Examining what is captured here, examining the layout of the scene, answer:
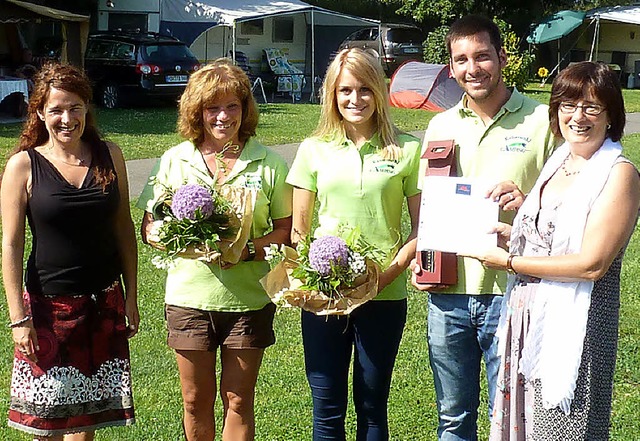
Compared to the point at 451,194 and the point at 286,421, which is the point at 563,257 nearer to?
the point at 451,194

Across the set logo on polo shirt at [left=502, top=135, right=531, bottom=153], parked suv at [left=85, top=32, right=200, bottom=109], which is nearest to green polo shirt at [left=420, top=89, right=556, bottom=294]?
Result: logo on polo shirt at [left=502, top=135, right=531, bottom=153]

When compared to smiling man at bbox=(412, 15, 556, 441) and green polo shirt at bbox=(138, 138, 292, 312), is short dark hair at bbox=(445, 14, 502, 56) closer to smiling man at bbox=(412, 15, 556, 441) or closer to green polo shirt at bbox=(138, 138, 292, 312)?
smiling man at bbox=(412, 15, 556, 441)

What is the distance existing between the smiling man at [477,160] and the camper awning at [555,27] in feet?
103

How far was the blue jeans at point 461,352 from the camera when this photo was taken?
361cm

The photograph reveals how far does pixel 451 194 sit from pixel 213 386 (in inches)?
55.2

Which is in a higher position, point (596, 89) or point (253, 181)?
point (596, 89)

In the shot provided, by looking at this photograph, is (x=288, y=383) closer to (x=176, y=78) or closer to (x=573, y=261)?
(x=573, y=261)

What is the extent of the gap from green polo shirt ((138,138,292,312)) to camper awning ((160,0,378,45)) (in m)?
24.3

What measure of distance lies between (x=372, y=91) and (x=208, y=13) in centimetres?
2552

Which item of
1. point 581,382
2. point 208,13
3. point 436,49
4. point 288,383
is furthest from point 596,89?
point 436,49

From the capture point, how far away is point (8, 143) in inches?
583

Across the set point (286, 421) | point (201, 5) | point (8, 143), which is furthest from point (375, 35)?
point (286, 421)

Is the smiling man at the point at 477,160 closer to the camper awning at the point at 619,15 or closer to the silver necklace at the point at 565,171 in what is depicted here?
the silver necklace at the point at 565,171

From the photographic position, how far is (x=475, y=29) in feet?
11.6
